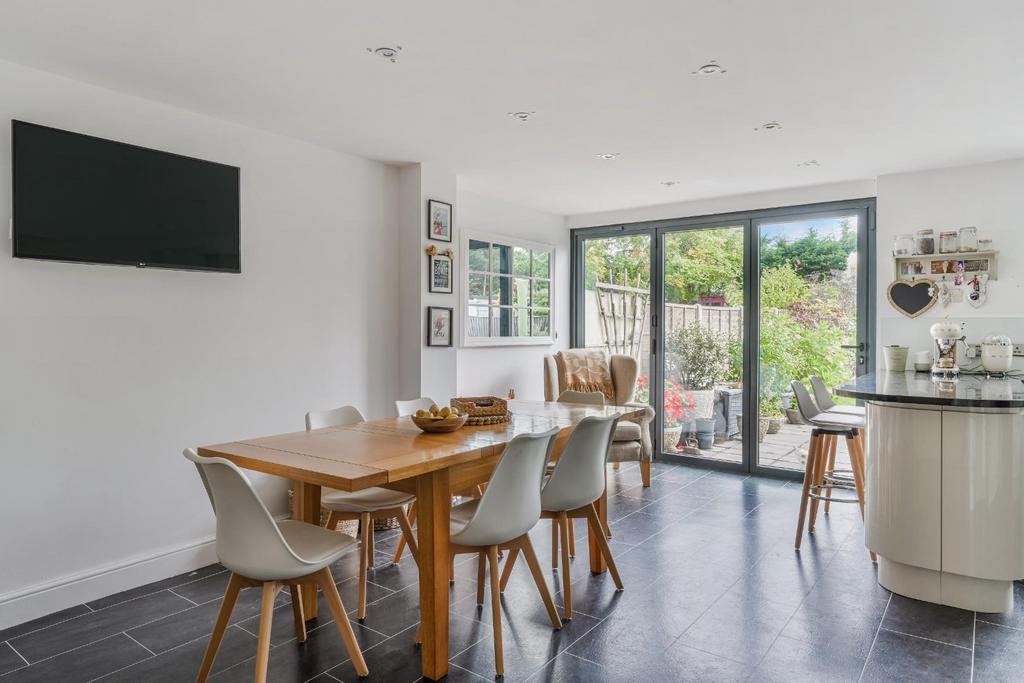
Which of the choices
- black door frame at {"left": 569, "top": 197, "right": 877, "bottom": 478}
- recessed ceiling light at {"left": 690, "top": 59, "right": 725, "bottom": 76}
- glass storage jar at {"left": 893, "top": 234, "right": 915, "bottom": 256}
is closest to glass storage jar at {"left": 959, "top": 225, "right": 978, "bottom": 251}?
glass storage jar at {"left": 893, "top": 234, "right": 915, "bottom": 256}

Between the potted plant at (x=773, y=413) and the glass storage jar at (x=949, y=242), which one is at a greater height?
the glass storage jar at (x=949, y=242)

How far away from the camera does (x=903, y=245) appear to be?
4570mm

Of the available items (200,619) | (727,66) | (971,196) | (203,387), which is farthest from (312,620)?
(971,196)

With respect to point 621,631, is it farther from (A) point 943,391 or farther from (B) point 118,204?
(B) point 118,204

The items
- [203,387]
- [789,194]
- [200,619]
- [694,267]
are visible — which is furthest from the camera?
[694,267]

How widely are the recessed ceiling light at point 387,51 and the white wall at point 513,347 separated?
238cm

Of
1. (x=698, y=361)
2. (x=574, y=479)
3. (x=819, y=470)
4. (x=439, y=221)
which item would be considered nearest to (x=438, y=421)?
(x=574, y=479)

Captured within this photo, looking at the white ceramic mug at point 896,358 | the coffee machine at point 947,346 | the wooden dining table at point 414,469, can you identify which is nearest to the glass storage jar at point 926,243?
the white ceramic mug at point 896,358

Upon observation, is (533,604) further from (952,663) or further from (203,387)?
(203,387)

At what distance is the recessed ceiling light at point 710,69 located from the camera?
2.74 metres

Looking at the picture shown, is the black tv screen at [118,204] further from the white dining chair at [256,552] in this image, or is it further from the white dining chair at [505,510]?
the white dining chair at [505,510]

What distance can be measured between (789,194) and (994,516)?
10.4 feet

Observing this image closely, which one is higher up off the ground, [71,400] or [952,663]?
[71,400]

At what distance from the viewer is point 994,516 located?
2.77 metres
